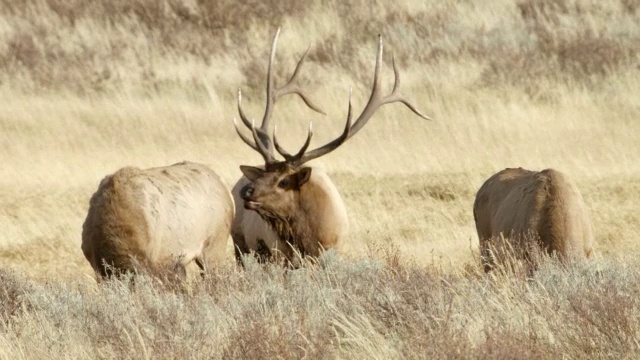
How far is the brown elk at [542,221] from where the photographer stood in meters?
11.6

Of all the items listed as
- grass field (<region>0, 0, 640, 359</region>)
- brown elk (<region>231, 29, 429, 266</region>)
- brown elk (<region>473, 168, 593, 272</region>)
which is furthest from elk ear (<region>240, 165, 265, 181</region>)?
brown elk (<region>473, 168, 593, 272</region>)

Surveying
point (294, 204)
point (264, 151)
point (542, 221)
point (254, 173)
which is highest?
point (264, 151)

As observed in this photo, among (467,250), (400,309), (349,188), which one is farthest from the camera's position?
(349,188)

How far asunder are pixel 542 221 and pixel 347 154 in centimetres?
1340

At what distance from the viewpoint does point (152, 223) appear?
1155 cm

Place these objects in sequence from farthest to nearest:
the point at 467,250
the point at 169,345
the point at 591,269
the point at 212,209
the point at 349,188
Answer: the point at 349,188, the point at 467,250, the point at 212,209, the point at 591,269, the point at 169,345

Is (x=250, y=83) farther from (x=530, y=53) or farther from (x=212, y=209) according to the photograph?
(x=212, y=209)

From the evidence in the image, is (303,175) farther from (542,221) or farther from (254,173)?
(542,221)

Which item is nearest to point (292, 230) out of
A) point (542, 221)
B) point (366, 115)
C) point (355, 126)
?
point (355, 126)

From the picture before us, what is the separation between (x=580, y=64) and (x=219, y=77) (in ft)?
28.8

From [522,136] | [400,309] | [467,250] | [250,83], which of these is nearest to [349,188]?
[467,250]

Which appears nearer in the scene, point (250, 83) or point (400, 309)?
point (400, 309)

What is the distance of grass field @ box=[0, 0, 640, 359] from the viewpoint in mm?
8367

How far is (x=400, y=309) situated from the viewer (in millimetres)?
8641
